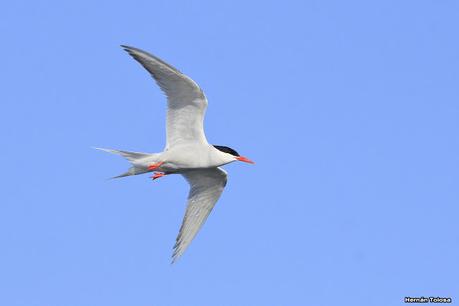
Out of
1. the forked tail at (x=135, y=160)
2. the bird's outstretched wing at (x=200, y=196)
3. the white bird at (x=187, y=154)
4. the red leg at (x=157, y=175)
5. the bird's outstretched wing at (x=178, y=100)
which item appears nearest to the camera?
the bird's outstretched wing at (x=178, y=100)

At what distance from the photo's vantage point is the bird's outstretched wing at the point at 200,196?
15.5 meters

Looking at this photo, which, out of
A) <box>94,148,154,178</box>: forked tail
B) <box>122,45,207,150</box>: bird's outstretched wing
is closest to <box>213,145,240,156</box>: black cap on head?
<box>122,45,207,150</box>: bird's outstretched wing

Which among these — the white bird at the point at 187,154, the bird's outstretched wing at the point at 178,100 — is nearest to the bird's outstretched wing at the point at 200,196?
the white bird at the point at 187,154

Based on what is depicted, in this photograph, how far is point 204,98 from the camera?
1371 cm

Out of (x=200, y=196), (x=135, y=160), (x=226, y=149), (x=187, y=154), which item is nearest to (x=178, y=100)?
(x=187, y=154)

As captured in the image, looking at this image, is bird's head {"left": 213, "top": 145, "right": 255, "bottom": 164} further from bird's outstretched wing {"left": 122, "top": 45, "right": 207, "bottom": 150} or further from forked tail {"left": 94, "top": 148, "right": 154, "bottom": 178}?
forked tail {"left": 94, "top": 148, "right": 154, "bottom": 178}

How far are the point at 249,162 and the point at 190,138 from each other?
1270 mm

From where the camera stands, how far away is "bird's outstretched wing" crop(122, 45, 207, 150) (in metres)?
13.0

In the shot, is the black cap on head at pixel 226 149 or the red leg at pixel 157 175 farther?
the red leg at pixel 157 175

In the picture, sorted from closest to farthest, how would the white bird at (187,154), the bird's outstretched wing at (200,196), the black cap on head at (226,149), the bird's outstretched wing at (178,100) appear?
the bird's outstretched wing at (178,100), the white bird at (187,154), the black cap on head at (226,149), the bird's outstretched wing at (200,196)

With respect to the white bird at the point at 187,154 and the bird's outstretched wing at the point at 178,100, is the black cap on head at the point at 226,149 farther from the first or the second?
the bird's outstretched wing at the point at 178,100

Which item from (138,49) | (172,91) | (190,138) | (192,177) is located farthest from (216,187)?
(138,49)

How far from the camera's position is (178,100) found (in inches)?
545

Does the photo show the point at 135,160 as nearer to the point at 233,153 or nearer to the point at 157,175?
the point at 157,175
